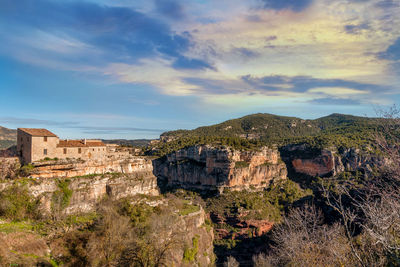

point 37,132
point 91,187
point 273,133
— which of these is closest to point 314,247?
point 91,187

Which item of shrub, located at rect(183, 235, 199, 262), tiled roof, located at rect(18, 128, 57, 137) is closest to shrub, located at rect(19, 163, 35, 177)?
tiled roof, located at rect(18, 128, 57, 137)

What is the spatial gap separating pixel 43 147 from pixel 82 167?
14.5 feet

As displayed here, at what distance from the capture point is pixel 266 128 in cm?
10900

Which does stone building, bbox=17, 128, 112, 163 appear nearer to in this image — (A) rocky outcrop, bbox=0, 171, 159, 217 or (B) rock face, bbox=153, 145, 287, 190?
(A) rocky outcrop, bbox=0, 171, 159, 217

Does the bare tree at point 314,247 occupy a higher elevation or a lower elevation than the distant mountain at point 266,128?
lower

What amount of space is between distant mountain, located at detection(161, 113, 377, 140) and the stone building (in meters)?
67.5

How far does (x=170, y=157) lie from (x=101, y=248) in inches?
1932

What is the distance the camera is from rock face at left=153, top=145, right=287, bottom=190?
5834 cm

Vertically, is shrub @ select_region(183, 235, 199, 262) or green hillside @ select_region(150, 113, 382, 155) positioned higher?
green hillside @ select_region(150, 113, 382, 155)

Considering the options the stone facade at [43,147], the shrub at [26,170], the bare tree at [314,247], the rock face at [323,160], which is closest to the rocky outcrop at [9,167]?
the shrub at [26,170]

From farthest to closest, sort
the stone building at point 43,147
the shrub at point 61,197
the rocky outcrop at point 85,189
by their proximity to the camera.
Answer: the stone building at point 43,147 → the shrub at point 61,197 → the rocky outcrop at point 85,189

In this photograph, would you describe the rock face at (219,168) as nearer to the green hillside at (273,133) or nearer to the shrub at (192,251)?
the green hillside at (273,133)

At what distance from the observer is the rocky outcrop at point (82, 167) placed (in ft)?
81.6

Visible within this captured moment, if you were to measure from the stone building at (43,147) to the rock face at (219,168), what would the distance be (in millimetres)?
34603
